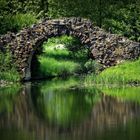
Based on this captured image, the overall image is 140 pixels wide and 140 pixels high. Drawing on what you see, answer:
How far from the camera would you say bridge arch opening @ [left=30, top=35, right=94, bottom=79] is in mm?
44750

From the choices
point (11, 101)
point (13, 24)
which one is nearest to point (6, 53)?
point (11, 101)

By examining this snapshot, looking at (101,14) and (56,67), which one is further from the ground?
(101,14)

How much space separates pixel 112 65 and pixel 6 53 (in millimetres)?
7511

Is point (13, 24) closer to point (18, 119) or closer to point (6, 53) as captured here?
point (6, 53)

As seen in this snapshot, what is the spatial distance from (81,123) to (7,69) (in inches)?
754

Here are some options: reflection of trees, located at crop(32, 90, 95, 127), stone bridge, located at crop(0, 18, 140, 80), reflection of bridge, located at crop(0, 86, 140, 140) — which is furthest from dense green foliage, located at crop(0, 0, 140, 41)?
reflection of bridge, located at crop(0, 86, 140, 140)

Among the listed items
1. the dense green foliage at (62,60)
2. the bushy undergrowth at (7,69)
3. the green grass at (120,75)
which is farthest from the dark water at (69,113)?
the dense green foliage at (62,60)

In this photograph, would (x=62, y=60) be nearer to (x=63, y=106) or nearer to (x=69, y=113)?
(x=63, y=106)

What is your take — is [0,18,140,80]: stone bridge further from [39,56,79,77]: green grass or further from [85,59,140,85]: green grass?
[39,56,79,77]: green grass

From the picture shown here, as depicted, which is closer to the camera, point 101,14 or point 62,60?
point 62,60

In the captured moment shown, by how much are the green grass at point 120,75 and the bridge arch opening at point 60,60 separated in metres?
6.50

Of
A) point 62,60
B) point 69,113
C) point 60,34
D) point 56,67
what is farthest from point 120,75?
point 62,60

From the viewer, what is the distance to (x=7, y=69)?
42094 millimetres

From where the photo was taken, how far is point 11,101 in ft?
102
